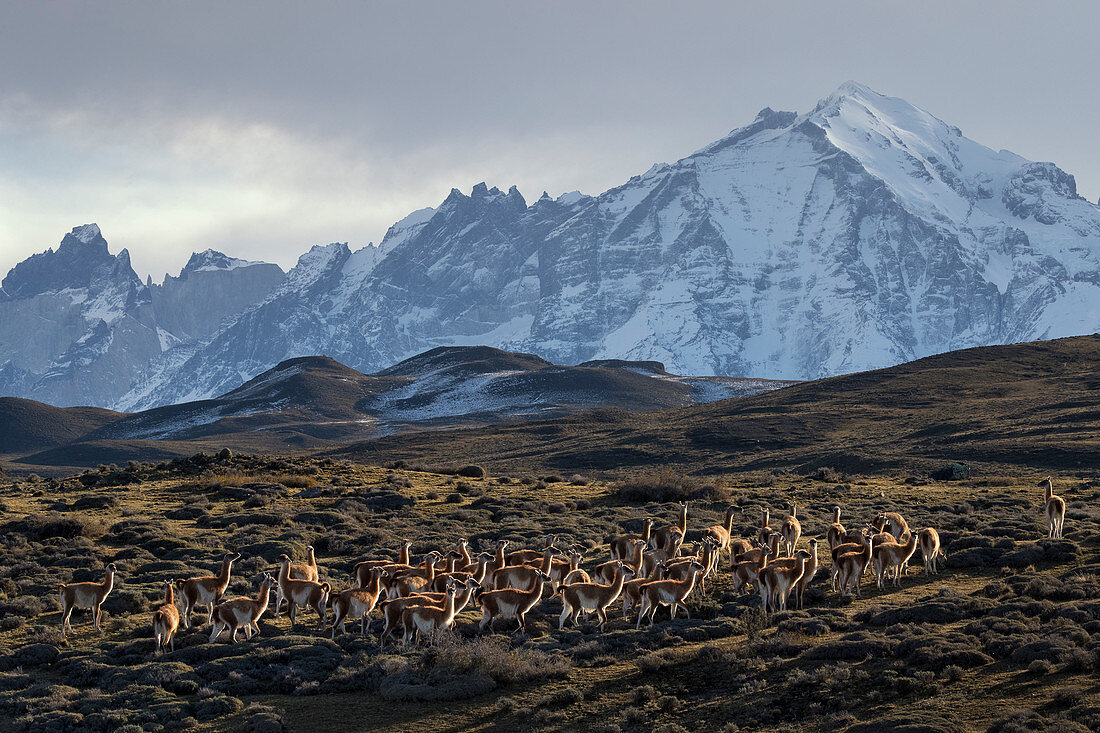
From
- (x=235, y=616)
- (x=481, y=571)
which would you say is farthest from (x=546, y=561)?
(x=235, y=616)

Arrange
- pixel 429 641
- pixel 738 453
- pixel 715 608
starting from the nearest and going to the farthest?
pixel 429 641 < pixel 715 608 < pixel 738 453

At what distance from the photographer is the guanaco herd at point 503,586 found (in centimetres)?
1966

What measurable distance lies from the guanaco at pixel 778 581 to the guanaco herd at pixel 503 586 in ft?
0.08

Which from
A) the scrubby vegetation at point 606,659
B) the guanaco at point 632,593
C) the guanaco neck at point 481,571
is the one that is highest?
the guanaco neck at point 481,571

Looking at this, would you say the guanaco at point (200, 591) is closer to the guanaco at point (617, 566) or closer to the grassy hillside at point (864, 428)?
the guanaco at point (617, 566)

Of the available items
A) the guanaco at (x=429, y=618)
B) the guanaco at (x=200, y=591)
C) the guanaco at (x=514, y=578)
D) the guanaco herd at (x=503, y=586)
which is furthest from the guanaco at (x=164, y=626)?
the guanaco at (x=514, y=578)

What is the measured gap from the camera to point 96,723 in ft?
51.9

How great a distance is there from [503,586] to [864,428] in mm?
81638

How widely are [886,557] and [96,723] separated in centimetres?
1598

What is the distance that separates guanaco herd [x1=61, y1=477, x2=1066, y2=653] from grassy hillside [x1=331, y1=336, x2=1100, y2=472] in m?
44.3

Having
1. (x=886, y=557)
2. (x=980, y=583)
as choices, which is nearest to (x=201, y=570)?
(x=886, y=557)

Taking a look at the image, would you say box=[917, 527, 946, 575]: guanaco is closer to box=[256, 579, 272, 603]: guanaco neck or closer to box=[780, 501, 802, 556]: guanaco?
box=[780, 501, 802, 556]: guanaco

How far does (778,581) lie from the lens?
20.5 meters

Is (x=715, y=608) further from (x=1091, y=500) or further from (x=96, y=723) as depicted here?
(x=1091, y=500)
